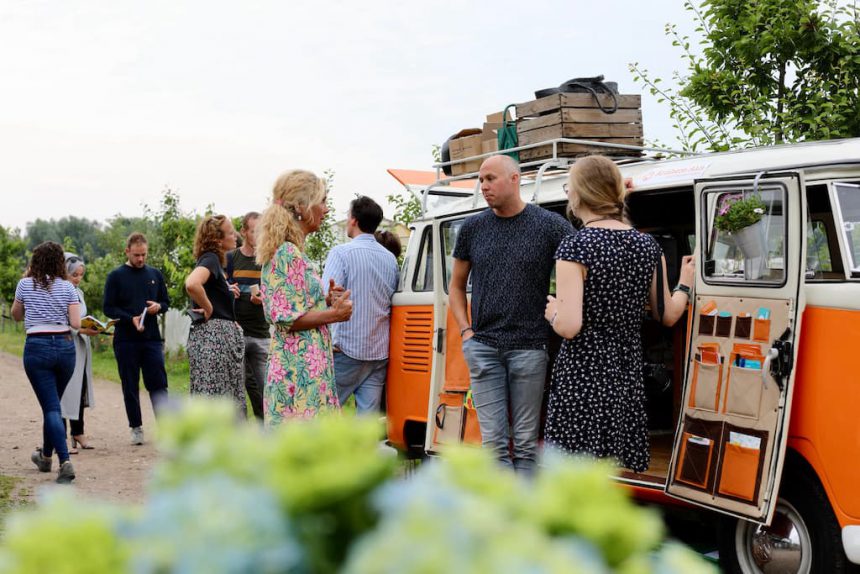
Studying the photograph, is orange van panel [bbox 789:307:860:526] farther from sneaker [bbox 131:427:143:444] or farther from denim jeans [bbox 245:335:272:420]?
sneaker [bbox 131:427:143:444]

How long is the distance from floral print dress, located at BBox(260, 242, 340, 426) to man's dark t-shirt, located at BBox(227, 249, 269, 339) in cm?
342

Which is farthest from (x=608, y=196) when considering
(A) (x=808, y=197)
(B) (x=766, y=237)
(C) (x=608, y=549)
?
(C) (x=608, y=549)

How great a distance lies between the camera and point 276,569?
0.85 metres

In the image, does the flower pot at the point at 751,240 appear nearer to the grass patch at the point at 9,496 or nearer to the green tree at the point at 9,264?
the grass patch at the point at 9,496

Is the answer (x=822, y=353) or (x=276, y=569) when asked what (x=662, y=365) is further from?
(x=276, y=569)

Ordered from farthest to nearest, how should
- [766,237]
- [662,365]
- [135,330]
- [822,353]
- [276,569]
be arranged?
[135,330] < [662,365] < [766,237] < [822,353] < [276,569]

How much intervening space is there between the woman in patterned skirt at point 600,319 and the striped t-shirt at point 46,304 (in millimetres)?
5263

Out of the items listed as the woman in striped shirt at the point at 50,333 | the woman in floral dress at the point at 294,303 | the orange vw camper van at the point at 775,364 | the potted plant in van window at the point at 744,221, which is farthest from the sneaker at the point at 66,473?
the potted plant in van window at the point at 744,221

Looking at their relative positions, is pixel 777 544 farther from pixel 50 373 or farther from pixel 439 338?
pixel 50 373

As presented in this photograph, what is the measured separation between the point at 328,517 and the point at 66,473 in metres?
8.07

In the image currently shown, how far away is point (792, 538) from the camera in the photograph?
4805 mm

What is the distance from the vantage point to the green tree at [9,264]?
123ft

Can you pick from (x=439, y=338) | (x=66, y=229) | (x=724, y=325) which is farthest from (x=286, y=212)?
(x=66, y=229)

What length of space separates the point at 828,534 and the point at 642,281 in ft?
4.65
